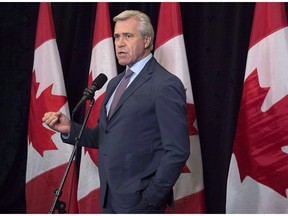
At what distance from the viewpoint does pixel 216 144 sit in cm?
290

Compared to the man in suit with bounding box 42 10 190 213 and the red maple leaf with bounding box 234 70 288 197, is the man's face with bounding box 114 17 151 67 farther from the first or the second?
the red maple leaf with bounding box 234 70 288 197

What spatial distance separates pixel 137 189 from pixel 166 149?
188 mm

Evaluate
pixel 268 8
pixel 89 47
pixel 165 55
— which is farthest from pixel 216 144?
pixel 89 47

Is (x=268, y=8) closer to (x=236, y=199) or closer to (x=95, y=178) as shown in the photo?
(x=236, y=199)

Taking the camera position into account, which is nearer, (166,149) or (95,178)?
(166,149)

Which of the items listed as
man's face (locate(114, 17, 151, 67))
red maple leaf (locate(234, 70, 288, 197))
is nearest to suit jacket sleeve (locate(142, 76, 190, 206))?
man's face (locate(114, 17, 151, 67))

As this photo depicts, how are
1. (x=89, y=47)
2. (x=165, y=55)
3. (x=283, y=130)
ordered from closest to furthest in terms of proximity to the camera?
(x=283, y=130) → (x=165, y=55) → (x=89, y=47)

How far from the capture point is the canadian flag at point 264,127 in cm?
238

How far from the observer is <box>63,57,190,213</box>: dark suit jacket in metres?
1.64

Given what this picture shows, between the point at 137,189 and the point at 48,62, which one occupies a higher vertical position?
the point at 48,62

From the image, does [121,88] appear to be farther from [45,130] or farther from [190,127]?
[45,130]

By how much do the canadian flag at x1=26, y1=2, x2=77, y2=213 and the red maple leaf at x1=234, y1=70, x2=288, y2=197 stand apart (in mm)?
1132

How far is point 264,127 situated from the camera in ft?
7.93

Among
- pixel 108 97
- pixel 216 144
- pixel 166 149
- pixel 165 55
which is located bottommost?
pixel 216 144
